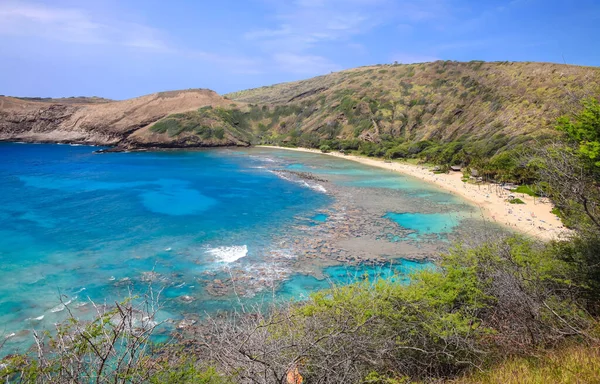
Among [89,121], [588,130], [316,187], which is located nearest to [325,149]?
[316,187]

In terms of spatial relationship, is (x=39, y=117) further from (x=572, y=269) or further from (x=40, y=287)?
(x=572, y=269)

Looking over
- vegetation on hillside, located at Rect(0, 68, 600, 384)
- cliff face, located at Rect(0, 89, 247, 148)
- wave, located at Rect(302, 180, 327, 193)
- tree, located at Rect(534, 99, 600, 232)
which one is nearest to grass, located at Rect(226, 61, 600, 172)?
wave, located at Rect(302, 180, 327, 193)

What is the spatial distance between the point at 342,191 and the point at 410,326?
112 feet

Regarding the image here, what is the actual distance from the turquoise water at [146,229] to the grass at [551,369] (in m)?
11.0

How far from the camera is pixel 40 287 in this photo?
19.1 m

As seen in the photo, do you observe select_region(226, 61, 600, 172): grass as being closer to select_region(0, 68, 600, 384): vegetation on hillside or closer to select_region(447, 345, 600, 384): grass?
select_region(0, 68, 600, 384): vegetation on hillside

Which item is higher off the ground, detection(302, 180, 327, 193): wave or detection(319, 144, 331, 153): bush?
detection(319, 144, 331, 153): bush

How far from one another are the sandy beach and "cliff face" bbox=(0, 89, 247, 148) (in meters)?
67.9

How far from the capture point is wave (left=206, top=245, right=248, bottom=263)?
23.4m

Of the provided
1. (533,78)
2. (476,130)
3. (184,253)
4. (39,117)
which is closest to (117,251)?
(184,253)

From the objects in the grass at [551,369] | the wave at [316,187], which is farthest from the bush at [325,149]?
the grass at [551,369]

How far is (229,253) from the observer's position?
2431 cm

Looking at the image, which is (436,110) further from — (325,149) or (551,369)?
(551,369)

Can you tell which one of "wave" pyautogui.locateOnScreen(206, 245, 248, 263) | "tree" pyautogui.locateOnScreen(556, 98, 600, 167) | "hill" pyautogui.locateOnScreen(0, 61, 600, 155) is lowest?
"wave" pyautogui.locateOnScreen(206, 245, 248, 263)
